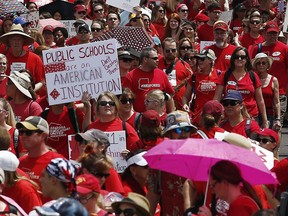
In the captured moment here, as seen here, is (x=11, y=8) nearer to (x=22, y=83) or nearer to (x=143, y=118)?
(x=22, y=83)

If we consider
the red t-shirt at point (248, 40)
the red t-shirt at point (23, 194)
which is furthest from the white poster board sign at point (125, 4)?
the red t-shirt at point (23, 194)

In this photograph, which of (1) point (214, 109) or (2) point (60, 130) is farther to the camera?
(2) point (60, 130)

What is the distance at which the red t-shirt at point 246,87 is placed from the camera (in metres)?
13.8

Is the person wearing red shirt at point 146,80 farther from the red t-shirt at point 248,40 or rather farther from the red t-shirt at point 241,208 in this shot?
the red t-shirt at point 241,208

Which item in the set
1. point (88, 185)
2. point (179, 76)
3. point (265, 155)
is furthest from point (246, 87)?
point (88, 185)

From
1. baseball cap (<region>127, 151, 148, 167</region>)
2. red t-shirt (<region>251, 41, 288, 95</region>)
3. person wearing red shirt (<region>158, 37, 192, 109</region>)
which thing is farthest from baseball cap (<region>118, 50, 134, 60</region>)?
baseball cap (<region>127, 151, 148, 167</region>)

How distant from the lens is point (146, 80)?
13.7m

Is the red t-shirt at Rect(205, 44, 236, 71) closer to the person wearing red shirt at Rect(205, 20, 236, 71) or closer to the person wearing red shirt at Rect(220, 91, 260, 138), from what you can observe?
the person wearing red shirt at Rect(205, 20, 236, 71)

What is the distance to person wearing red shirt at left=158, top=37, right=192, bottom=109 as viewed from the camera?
14695mm

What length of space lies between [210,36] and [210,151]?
1123 cm

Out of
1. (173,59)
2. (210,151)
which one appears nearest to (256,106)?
(173,59)

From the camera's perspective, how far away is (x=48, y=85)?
41.6 ft

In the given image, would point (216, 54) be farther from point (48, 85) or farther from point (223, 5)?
point (223, 5)

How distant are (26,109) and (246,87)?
9.72 ft
